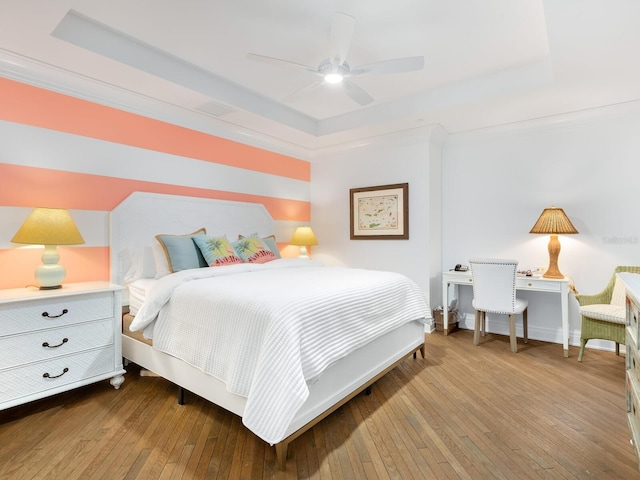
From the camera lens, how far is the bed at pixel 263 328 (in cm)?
168

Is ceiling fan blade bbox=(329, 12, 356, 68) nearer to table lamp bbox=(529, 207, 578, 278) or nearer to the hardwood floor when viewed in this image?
the hardwood floor

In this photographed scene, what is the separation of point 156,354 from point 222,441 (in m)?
0.86

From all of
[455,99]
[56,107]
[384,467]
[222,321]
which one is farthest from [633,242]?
[56,107]

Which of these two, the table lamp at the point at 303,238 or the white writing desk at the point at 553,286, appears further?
the table lamp at the point at 303,238

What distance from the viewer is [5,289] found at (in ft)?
8.04

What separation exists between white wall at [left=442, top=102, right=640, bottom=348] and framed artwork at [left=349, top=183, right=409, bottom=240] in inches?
23.9

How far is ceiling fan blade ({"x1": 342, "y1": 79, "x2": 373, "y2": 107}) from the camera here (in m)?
2.59

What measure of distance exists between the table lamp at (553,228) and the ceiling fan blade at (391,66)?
2142mm

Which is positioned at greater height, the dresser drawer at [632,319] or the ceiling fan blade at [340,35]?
the ceiling fan blade at [340,35]

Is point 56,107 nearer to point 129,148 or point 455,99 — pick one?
point 129,148

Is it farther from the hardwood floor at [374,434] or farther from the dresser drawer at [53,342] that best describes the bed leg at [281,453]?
the dresser drawer at [53,342]

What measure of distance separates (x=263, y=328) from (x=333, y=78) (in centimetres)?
178

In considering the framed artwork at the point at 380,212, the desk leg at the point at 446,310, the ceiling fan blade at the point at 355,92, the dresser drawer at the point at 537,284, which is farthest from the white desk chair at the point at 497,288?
the ceiling fan blade at the point at 355,92

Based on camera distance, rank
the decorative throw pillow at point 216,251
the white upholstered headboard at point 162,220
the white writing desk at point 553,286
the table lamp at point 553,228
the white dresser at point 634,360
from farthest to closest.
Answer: the table lamp at point 553,228
the white writing desk at point 553,286
the decorative throw pillow at point 216,251
the white upholstered headboard at point 162,220
the white dresser at point 634,360
